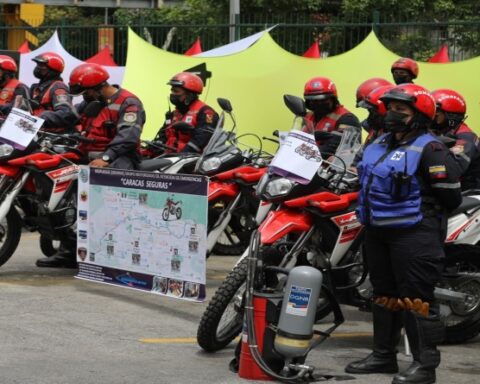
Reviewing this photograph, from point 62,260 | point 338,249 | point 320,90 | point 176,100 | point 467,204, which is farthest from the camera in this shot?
point 176,100

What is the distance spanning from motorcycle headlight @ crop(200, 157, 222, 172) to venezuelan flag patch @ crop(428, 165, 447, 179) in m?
3.25

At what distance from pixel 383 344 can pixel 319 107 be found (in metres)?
3.38

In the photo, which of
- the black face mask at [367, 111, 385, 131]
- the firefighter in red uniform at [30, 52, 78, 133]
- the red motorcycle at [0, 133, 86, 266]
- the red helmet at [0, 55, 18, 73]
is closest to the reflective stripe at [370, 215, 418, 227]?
the black face mask at [367, 111, 385, 131]

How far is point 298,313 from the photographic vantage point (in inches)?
→ 242

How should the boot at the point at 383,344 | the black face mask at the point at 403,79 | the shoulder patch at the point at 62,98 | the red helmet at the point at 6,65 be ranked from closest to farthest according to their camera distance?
the boot at the point at 383,344
the black face mask at the point at 403,79
the shoulder patch at the point at 62,98
the red helmet at the point at 6,65

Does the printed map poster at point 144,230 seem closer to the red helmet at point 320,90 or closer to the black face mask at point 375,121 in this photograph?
the black face mask at point 375,121

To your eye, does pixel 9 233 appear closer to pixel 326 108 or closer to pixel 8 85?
pixel 8 85

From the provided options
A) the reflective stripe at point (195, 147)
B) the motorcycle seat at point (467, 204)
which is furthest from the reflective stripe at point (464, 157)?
the reflective stripe at point (195, 147)

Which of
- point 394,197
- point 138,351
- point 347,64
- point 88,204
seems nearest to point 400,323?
point 394,197

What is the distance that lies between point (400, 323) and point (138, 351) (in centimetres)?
164

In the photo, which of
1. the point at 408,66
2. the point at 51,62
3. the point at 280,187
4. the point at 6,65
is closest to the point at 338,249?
the point at 280,187

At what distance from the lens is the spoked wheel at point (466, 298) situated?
24.7ft

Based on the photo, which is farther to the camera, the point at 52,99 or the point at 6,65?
the point at 6,65

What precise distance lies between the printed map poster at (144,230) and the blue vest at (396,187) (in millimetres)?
1651
